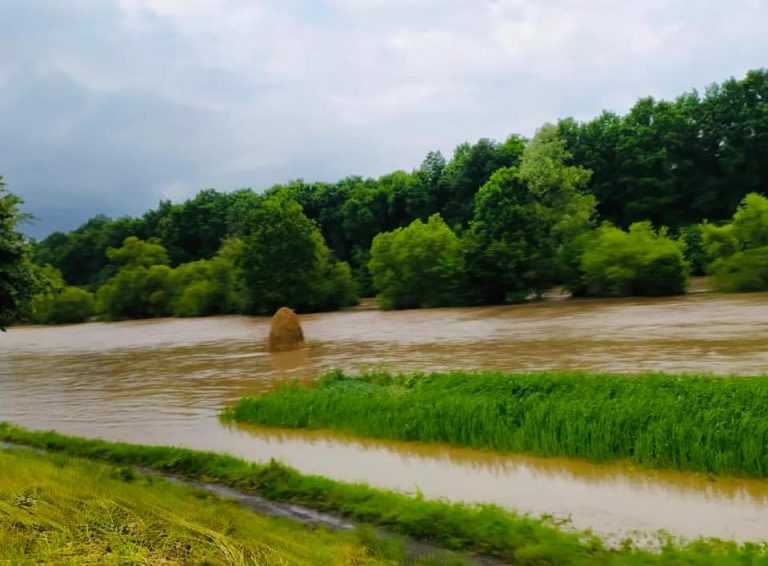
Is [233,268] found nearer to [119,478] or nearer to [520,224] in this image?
[520,224]

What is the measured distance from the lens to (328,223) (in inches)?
3991


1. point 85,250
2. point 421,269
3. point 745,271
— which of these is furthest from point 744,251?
point 85,250

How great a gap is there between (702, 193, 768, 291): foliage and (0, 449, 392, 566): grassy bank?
41.1 metres

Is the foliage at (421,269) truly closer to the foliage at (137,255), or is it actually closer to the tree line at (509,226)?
the tree line at (509,226)

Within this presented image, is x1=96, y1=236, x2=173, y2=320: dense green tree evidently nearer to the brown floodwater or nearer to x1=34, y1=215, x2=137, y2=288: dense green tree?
the brown floodwater

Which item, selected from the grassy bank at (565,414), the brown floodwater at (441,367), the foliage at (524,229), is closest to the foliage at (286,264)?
the brown floodwater at (441,367)

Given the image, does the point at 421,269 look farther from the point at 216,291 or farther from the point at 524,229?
the point at 216,291

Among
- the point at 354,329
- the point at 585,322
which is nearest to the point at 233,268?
the point at 354,329

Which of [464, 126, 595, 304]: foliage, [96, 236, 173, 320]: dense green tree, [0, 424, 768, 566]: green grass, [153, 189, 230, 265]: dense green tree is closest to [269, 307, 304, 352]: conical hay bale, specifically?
[0, 424, 768, 566]: green grass

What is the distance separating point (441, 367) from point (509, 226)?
32.6m

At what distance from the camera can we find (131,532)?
209 inches

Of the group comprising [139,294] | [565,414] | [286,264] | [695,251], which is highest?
[286,264]

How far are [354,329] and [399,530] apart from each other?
3440 cm

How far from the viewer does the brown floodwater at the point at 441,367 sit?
9539mm
